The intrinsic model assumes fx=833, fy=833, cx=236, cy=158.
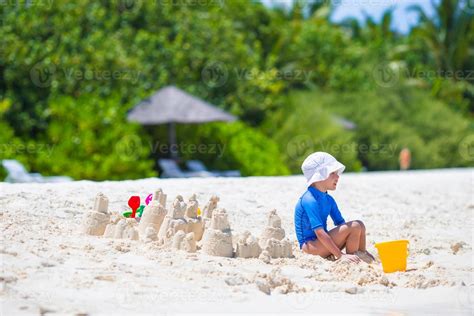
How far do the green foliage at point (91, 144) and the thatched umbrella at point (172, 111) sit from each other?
48 centimetres

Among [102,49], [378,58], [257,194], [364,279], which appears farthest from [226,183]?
[378,58]

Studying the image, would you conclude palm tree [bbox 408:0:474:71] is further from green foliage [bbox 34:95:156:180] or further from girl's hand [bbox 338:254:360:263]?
girl's hand [bbox 338:254:360:263]

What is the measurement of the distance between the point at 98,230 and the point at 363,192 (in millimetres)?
4858

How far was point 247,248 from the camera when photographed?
661 centimetres

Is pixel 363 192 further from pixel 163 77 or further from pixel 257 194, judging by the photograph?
pixel 163 77

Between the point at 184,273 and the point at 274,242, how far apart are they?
1.17 m

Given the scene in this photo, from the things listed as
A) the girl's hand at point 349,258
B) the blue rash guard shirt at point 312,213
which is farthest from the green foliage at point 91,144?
the girl's hand at point 349,258

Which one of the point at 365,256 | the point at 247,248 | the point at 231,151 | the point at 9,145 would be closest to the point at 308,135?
the point at 231,151

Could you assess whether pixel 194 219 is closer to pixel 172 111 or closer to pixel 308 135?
pixel 172 111

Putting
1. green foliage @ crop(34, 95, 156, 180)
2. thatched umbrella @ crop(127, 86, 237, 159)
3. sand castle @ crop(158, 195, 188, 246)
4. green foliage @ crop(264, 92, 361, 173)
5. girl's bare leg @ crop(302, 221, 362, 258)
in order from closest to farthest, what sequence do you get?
1. sand castle @ crop(158, 195, 188, 246)
2. girl's bare leg @ crop(302, 221, 362, 258)
3. green foliage @ crop(34, 95, 156, 180)
4. thatched umbrella @ crop(127, 86, 237, 159)
5. green foliage @ crop(264, 92, 361, 173)

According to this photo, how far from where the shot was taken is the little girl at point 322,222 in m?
6.80

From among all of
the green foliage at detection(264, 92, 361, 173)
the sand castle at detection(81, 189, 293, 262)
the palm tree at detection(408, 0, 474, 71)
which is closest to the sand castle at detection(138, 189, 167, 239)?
the sand castle at detection(81, 189, 293, 262)

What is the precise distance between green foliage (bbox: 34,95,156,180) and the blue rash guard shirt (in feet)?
34.5

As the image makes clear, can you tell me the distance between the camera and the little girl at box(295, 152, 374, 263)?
680cm
